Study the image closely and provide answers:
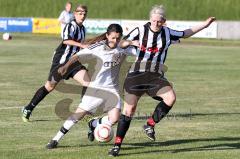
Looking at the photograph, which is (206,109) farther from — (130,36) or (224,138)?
(130,36)

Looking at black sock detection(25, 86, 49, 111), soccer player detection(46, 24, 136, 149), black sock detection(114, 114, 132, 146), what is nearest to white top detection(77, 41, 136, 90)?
soccer player detection(46, 24, 136, 149)

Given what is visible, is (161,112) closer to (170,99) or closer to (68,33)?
(170,99)

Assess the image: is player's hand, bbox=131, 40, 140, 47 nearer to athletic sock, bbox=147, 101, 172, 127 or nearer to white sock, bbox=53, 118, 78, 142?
athletic sock, bbox=147, 101, 172, 127

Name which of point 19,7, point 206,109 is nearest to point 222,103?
point 206,109

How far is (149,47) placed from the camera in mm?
10758

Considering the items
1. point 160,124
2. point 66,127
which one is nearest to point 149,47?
point 66,127

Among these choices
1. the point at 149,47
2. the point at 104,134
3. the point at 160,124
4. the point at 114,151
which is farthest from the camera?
the point at 160,124

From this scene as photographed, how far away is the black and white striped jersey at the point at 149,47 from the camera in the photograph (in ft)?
35.3

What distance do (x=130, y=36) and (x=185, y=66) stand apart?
16.6 metres

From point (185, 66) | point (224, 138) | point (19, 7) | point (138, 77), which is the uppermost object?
point (138, 77)

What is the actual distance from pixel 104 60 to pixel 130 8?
2156 inches

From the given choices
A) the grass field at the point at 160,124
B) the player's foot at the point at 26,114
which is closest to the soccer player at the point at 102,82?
the grass field at the point at 160,124

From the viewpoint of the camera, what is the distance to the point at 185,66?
2706cm

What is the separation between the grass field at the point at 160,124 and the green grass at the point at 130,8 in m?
36.9
